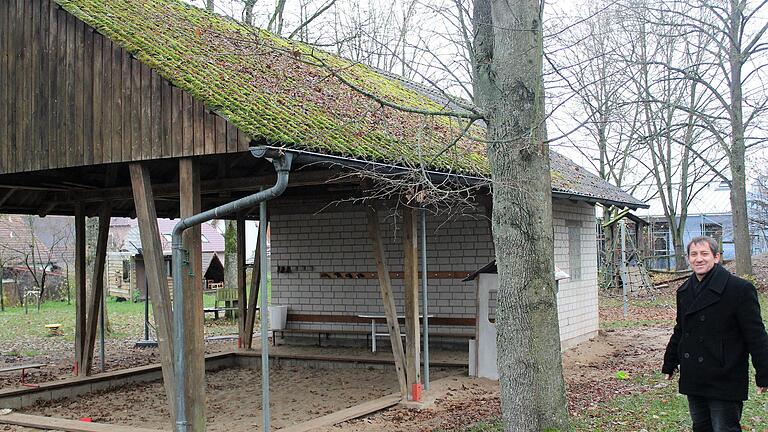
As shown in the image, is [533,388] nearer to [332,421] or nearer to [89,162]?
[332,421]

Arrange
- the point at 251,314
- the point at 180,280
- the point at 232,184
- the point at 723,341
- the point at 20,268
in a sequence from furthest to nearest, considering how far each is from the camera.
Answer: the point at 20,268 → the point at 251,314 → the point at 232,184 → the point at 180,280 → the point at 723,341

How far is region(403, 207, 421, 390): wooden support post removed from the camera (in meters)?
9.79

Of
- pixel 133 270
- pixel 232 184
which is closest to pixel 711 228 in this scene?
pixel 133 270

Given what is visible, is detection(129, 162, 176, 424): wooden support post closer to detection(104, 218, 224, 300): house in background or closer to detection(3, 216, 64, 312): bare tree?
detection(104, 218, 224, 300): house in background

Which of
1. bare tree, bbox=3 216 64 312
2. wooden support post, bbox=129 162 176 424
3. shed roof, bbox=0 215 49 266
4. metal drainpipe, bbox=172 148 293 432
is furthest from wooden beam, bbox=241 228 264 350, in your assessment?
shed roof, bbox=0 215 49 266

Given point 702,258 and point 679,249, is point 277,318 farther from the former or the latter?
point 679,249

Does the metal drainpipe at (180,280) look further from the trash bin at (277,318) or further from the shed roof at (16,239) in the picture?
the shed roof at (16,239)

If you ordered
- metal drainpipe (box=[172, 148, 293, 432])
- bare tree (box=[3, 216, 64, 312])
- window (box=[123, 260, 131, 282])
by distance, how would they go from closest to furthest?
metal drainpipe (box=[172, 148, 293, 432]), bare tree (box=[3, 216, 64, 312]), window (box=[123, 260, 131, 282])

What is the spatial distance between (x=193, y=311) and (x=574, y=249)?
954 cm

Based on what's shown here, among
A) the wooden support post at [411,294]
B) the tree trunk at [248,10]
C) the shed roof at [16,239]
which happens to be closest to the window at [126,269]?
the shed roof at [16,239]

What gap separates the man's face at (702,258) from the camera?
5199mm

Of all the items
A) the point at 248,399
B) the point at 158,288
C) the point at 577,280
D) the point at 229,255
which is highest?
the point at 229,255

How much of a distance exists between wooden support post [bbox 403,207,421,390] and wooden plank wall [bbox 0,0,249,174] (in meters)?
3.15

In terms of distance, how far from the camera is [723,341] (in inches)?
203
